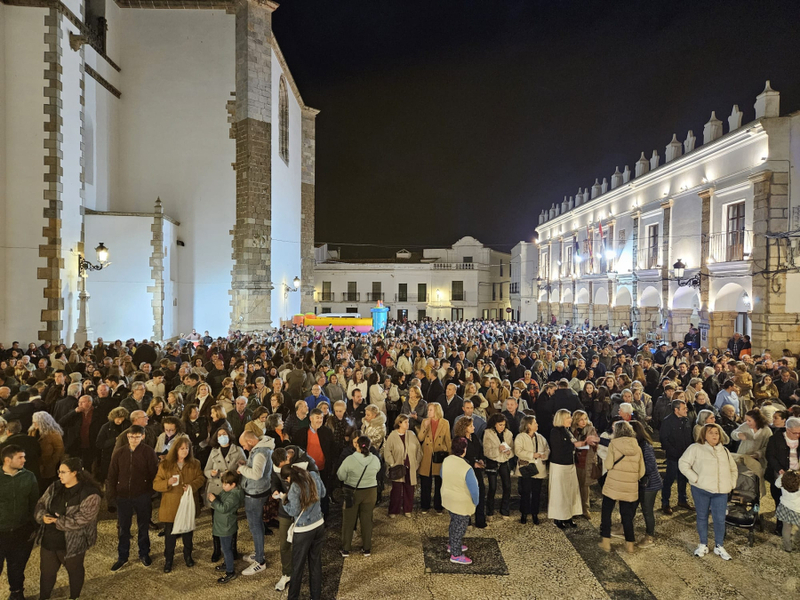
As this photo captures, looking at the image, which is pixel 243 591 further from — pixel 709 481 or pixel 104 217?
pixel 104 217

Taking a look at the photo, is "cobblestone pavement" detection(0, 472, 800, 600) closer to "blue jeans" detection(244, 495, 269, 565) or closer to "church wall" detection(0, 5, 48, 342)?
"blue jeans" detection(244, 495, 269, 565)

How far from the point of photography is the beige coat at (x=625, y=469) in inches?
197

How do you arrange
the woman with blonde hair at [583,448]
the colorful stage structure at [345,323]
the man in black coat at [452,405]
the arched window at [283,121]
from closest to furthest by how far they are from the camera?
the woman with blonde hair at [583,448]
the man in black coat at [452,405]
the colorful stage structure at [345,323]
the arched window at [283,121]

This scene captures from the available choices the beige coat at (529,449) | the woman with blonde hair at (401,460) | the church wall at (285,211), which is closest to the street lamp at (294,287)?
the church wall at (285,211)

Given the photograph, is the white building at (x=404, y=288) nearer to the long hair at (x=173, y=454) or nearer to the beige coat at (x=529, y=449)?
the beige coat at (x=529, y=449)

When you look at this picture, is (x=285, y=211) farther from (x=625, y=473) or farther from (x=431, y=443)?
(x=625, y=473)

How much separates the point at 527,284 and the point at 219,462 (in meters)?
39.4

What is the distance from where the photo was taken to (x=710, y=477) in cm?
496

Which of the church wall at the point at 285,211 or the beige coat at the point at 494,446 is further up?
the church wall at the point at 285,211

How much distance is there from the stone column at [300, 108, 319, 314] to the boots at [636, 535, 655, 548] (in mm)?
23734

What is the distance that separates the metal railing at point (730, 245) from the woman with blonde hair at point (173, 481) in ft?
56.2

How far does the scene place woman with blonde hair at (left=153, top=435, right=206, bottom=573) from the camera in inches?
183

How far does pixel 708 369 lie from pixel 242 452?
27.8 feet

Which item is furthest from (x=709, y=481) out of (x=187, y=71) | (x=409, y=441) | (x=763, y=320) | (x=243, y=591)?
(x=187, y=71)
